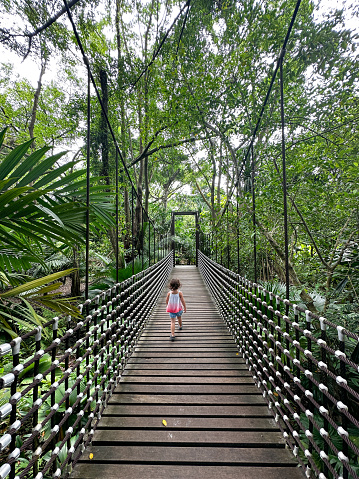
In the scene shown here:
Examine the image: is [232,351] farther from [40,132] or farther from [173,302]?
[40,132]

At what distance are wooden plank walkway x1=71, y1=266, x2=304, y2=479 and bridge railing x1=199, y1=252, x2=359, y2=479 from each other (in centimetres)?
12

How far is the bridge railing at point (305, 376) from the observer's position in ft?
3.08

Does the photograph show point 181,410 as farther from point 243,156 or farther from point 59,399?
point 243,156

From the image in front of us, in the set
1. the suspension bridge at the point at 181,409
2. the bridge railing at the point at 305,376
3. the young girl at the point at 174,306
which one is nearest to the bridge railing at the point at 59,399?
the suspension bridge at the point at 181,409

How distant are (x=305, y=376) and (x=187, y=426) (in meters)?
1.39

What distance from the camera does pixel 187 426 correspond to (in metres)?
1.43

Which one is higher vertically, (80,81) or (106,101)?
(80,81)

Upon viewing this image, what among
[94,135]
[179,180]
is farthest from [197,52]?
[179,180]

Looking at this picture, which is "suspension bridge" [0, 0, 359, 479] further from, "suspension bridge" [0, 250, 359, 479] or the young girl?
the young girl

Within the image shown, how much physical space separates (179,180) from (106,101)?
9.49 m

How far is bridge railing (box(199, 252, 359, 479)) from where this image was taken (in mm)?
938

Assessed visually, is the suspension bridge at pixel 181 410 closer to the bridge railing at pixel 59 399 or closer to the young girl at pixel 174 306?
the bridge railing at pixel 59 399

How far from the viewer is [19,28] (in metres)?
3.39

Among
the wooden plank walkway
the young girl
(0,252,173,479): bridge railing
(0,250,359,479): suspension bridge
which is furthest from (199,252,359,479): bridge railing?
(0,252,173,479): bridge railing
